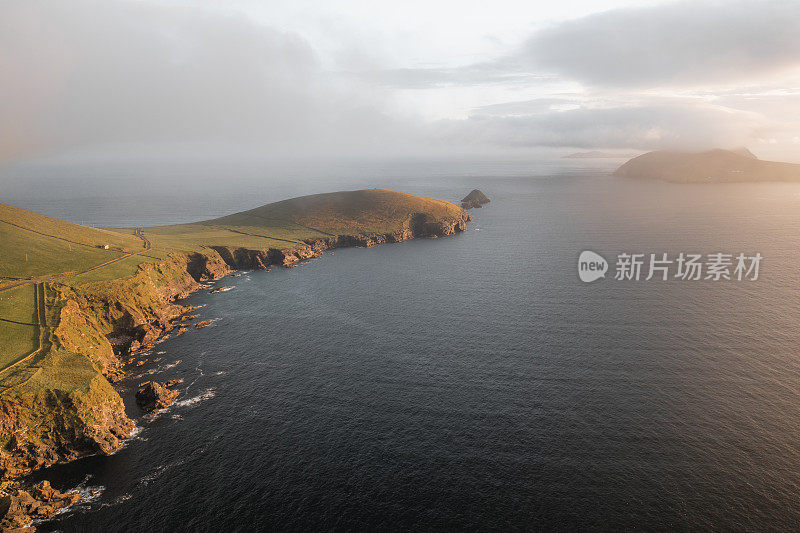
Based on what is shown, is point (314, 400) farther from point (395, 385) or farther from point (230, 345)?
A: point (230, 345)

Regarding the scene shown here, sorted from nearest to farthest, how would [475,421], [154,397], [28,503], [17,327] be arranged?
[28,503]
[475,421]
[154,397]
[17,327]

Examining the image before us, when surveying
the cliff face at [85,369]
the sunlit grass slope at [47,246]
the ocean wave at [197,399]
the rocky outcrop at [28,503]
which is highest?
the sunlit grass slope at [47,246]

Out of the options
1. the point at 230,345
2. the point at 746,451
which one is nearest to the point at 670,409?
the point at 746,451

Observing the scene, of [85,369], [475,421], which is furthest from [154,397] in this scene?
[475,421]

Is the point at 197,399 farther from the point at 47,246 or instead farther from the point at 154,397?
the point at 47,246

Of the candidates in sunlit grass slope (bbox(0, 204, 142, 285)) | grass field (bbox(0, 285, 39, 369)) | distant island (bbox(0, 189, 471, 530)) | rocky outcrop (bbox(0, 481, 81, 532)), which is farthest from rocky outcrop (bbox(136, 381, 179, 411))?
sunlit grass slope (bbox(0, 204, 142, 285))

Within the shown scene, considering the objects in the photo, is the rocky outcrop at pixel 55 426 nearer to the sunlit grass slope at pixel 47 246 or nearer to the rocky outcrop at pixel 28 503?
the rocky outcrop at pixel 28 503

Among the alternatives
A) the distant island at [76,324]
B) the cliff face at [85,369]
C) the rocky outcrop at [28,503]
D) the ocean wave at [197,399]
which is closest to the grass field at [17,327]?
the distant island at [76,324]
